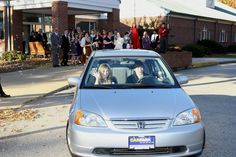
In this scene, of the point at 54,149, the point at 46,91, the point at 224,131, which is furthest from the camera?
the point at 46,91

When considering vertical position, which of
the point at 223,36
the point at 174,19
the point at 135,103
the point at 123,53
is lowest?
the point at 135,103

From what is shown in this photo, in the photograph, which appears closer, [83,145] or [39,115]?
[83,145]

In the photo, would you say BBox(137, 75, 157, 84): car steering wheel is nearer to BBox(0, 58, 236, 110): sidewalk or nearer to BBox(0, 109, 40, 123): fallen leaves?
BBox(0, 109, 40, 123): fallen leaves

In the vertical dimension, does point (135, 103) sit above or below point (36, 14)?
below

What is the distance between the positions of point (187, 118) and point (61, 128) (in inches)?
135

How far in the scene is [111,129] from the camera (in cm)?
495

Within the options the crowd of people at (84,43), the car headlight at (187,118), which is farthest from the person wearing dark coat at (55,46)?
the car headlight at (187,118)

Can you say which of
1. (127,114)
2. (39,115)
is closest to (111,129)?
(127,114)

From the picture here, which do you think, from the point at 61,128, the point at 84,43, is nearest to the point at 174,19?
the point at 84,43

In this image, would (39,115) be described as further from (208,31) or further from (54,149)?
(208,31)

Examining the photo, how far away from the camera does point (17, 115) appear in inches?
362

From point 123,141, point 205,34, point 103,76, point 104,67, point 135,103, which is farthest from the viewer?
point 205,34

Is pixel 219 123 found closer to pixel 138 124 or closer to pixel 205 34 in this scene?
pixel 138 124

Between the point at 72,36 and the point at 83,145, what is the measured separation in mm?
16075
